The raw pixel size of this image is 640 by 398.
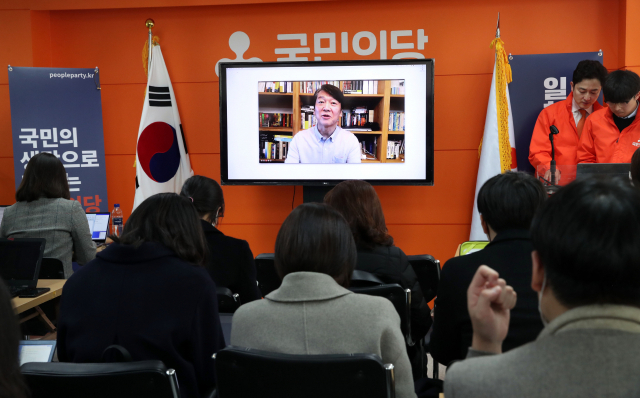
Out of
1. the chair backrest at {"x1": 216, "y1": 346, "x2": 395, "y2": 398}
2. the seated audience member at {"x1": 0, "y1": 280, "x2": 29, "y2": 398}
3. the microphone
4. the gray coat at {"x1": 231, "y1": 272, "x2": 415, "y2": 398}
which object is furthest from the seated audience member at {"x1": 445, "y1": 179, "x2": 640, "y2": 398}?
the microphone

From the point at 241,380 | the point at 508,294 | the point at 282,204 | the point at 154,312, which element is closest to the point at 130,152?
the point at 282,204

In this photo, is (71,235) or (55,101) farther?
(55,101)

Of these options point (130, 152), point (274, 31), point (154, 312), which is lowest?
point (154, 312)

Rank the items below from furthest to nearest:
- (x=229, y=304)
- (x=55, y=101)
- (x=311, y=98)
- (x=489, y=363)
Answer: (x=55, y=101), (x=311, y=98), (x=229, y=304), (x=489, y=363)

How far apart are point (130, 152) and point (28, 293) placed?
251 cm

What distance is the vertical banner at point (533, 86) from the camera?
13.2ft

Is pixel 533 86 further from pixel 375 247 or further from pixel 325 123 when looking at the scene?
pixel 375 247

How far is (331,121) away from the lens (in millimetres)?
4125

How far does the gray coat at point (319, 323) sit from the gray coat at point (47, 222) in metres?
2.10

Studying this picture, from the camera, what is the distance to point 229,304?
91.2 inches

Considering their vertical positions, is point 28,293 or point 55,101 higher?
point 55,101

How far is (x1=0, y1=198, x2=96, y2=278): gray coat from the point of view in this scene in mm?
2992

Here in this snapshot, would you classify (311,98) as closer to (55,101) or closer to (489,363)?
(55,101)

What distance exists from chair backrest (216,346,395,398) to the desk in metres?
1.39
